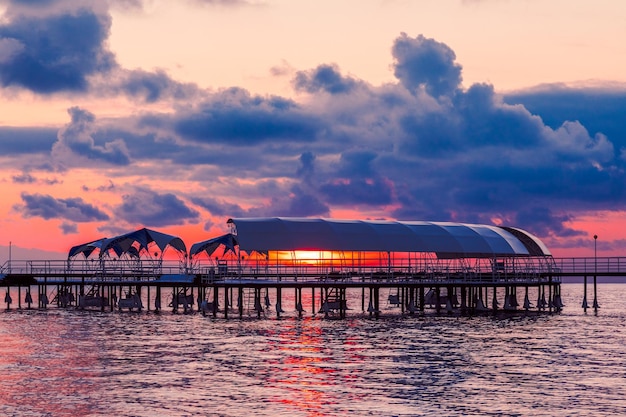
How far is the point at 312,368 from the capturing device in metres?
52.9

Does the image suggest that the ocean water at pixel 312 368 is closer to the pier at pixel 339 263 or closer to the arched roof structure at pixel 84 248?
the pier at pixel 339 263

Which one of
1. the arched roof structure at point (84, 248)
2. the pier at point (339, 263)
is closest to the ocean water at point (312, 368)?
the pier at point (339, 263)

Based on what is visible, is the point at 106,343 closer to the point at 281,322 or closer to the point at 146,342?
the point at 146,342

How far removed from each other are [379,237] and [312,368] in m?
37.8

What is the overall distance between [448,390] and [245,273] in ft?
135

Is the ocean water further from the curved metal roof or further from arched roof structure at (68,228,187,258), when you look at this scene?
arched roof structure at (68,228,187,258)

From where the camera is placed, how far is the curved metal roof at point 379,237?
8588 centimetres

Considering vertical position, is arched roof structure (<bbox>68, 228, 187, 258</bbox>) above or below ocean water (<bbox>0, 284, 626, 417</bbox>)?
above

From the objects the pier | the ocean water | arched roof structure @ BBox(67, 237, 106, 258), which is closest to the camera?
the ocean water

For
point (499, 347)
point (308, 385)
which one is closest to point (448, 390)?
point (308, 385)

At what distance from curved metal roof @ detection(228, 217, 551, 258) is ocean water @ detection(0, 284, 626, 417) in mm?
6881

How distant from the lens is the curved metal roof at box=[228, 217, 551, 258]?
8588 cm

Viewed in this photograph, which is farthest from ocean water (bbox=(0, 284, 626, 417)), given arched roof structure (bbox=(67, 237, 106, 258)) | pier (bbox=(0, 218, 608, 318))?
arched roof structure (bbox=(67, 237, 106, 258))

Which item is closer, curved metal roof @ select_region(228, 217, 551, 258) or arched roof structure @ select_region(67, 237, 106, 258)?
curved metal roof @ select_region(228, 217, 551, 258)
